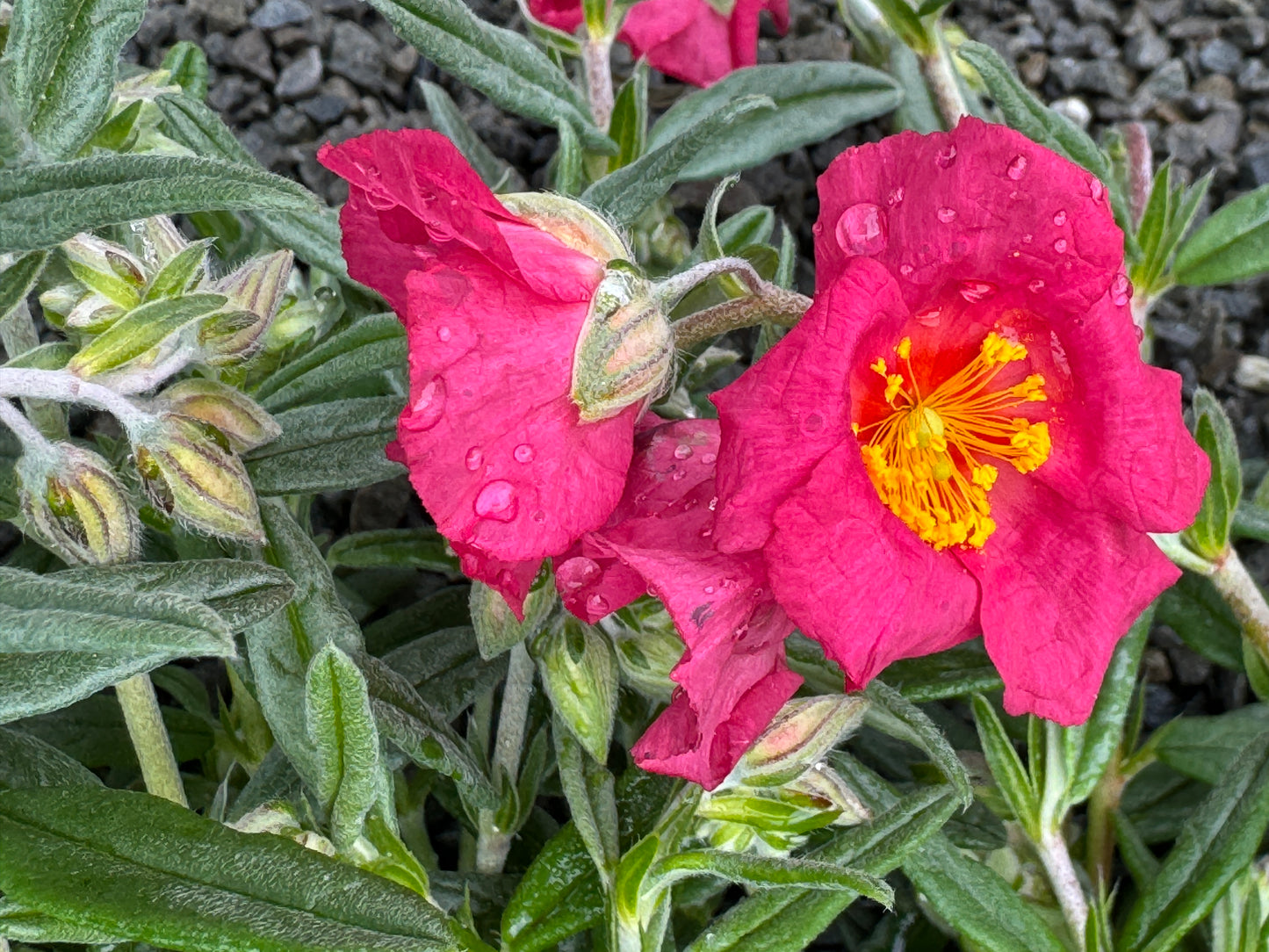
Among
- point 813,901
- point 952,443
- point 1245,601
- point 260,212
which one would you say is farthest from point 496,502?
point 1245,601

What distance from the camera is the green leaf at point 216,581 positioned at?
1142 millimetres

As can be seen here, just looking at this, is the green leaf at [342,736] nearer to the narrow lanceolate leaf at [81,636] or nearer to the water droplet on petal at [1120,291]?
the narrow lanceolate leaf at [81,636]

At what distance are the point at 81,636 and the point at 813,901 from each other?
2.30 ft

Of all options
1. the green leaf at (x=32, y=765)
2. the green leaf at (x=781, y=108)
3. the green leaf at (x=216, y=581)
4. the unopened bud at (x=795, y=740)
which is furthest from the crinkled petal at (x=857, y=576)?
the green leaf at (x=781, y=108)

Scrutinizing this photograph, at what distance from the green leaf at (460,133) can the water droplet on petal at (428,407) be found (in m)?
0.98

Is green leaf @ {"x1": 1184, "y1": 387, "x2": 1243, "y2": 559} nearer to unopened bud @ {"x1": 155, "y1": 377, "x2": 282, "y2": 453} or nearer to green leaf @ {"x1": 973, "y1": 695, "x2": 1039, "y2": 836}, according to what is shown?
green leaf @ {"x1": 973, "y1": 695, "x2": 1039, "y2": 836}

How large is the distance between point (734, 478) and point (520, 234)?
240 mm

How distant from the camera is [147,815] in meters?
1.14

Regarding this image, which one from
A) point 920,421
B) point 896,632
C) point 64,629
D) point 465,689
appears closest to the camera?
point 64,629

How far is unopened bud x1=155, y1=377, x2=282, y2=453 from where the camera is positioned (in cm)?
119

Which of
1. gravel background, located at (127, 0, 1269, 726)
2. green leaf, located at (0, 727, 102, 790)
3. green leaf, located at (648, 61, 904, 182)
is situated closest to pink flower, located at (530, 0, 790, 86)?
green leaf, located at (648, 61, 904, 182)

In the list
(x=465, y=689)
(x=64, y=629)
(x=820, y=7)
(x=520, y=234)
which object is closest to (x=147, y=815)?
(x=64, y=629)

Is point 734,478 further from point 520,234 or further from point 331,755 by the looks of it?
point 331,755

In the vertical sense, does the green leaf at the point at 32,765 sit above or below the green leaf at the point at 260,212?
below
